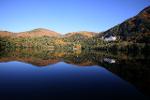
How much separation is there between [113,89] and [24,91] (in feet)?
38.1

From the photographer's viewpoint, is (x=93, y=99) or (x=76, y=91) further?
(x=76, y=91)

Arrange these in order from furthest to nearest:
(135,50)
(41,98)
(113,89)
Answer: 1. (135,50)
2. (113,89)
3. (41,98)

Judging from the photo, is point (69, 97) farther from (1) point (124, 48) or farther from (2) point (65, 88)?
(1) point (124, 48)

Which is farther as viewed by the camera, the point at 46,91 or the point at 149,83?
the point at 149,83

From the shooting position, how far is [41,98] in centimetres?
2241

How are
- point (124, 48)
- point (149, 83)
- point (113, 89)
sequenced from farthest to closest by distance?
point (124, 48) < point (149, 83) < point (113, 89)

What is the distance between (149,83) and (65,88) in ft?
42.6

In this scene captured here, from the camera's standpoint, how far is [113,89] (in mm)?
28141

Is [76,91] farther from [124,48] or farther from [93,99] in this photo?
[124,48]

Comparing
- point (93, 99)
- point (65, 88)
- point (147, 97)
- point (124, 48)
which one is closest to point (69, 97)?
point (93, 99)

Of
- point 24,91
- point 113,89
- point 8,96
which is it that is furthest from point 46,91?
point 113,89

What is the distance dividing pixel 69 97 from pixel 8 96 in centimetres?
672

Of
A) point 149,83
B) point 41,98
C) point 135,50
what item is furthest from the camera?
point 135,50

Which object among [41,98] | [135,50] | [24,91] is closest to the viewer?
[41,98]
